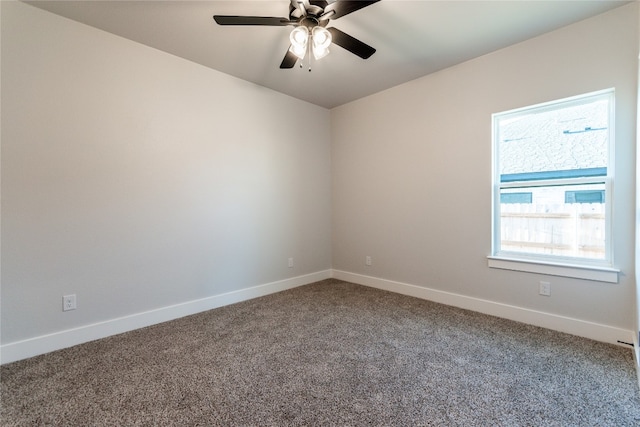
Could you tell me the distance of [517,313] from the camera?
2.58m

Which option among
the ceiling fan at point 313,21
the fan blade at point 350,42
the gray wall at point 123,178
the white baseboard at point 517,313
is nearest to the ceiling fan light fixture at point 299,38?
the ceiling fan at point 313,21

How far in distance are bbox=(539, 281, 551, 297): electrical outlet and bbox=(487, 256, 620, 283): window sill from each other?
9cm

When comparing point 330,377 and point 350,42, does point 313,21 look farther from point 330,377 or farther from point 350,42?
point 330,377

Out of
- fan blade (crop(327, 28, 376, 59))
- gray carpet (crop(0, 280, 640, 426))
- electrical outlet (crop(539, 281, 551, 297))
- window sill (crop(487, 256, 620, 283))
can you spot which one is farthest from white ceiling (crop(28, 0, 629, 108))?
gray carpet (crop(0, 280, 640, 426))

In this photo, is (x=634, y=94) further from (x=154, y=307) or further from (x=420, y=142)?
(x=154, y=307)

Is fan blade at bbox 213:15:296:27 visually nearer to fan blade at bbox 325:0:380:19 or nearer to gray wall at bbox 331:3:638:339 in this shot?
fan blade at bbox 325:0:380:19

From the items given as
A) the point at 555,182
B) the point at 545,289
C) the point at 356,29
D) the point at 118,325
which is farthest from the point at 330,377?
the point at 356,29

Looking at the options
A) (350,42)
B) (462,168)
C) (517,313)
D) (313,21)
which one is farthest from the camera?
(462,168)

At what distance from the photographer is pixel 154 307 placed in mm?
2611

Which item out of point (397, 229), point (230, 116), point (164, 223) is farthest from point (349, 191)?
point (164, 223)

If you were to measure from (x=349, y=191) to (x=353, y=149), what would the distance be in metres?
0.60

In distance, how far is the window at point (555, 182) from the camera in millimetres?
2240

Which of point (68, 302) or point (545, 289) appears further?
point (545, 289)

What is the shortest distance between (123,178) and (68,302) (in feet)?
3.51
